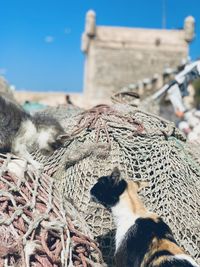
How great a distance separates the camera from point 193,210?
2865 mm

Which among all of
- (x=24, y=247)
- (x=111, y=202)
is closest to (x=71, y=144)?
(x=111, y=202)

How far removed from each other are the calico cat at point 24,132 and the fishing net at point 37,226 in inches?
25.3

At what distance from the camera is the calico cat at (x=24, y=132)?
10.6 feet

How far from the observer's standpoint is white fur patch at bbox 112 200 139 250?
2443mm

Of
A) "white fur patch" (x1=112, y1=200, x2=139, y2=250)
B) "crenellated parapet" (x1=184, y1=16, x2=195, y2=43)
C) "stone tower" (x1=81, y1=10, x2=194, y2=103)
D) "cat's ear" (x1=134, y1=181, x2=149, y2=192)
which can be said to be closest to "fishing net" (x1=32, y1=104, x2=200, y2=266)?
"cat's ear" (x1=134, y1=181, x2=149, y2=192)

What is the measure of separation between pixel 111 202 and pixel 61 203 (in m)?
0.20

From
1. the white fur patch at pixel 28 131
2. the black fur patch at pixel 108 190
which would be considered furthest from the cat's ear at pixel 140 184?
the white fur patch at pixel 28 131

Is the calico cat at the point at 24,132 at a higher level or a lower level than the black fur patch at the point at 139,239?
higher

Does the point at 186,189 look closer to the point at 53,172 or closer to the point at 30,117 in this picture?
the point at 53,172

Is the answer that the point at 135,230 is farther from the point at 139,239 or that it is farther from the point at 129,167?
the point at 129,167

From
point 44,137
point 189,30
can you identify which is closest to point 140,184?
point 44,137

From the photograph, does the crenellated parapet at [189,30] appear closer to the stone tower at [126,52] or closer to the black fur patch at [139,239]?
the stone tower at [126,52]

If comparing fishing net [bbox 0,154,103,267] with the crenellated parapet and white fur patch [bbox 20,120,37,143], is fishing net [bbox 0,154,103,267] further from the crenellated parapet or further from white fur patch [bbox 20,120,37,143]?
the crenellated parapet

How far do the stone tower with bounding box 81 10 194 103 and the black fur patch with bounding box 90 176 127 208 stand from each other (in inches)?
1147
